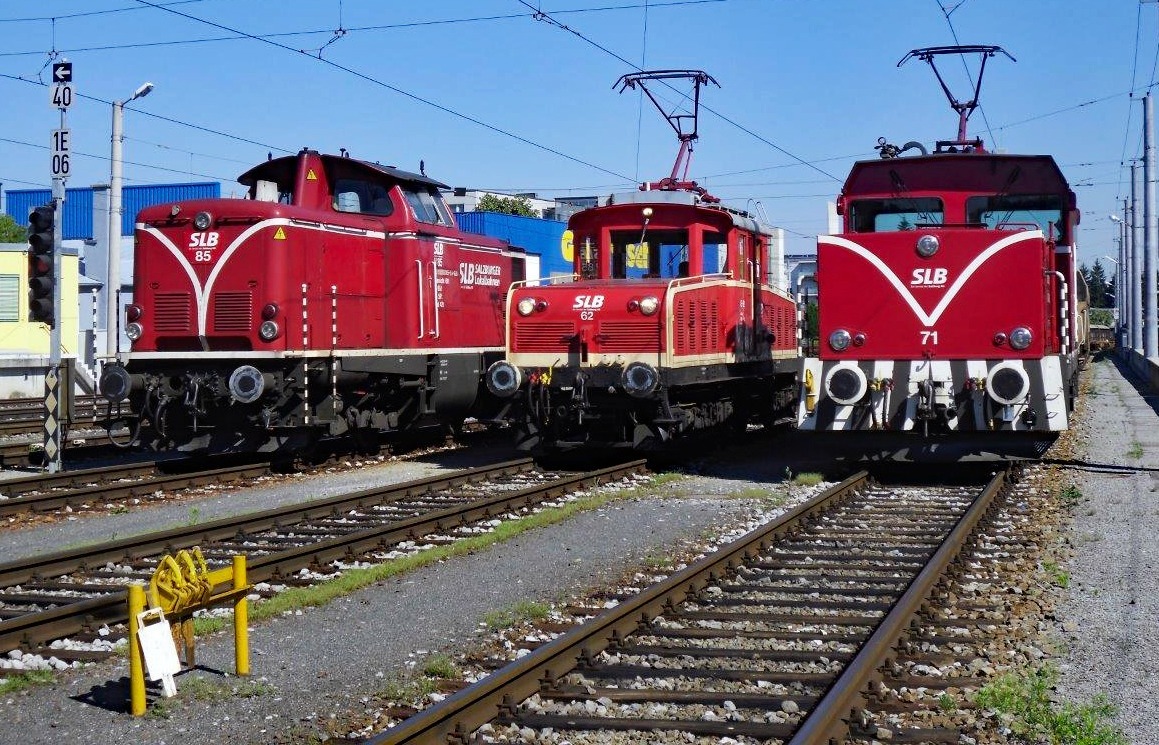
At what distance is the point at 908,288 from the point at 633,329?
9.69ft

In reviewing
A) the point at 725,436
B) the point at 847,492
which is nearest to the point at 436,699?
the point at 847,492

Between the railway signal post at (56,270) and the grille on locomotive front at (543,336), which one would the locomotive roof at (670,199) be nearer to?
the grille on locomotive front at (543,336)

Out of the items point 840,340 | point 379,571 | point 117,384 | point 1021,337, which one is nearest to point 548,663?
point 379,571

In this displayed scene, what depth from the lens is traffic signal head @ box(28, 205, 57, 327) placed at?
14133 mm

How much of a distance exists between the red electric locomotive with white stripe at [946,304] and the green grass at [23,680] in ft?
27.2

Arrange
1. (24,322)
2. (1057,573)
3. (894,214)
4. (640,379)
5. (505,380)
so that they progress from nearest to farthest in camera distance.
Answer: (1057,573)
(640,379)
(894,214)
(505,380)
(24,322)

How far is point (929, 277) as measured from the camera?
12.4 metres

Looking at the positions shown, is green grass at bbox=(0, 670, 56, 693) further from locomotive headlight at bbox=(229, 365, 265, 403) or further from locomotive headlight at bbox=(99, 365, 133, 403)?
locomotive headlight at bbox=(99, 365, 133, 403)

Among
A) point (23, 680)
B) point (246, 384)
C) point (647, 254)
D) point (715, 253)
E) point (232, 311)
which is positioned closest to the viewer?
point (23, 680)

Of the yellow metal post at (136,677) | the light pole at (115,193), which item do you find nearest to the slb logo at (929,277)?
the yellow metal post at (136,677)

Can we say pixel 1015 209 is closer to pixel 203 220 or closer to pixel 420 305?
pixel 420 305

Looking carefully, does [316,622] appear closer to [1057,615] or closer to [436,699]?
[436,699]

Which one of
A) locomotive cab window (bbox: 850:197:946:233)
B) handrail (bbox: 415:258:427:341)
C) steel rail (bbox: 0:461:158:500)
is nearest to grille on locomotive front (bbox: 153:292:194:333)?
steel rail (bbox: 0:461:158:500)

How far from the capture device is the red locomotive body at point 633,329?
44.2ft
